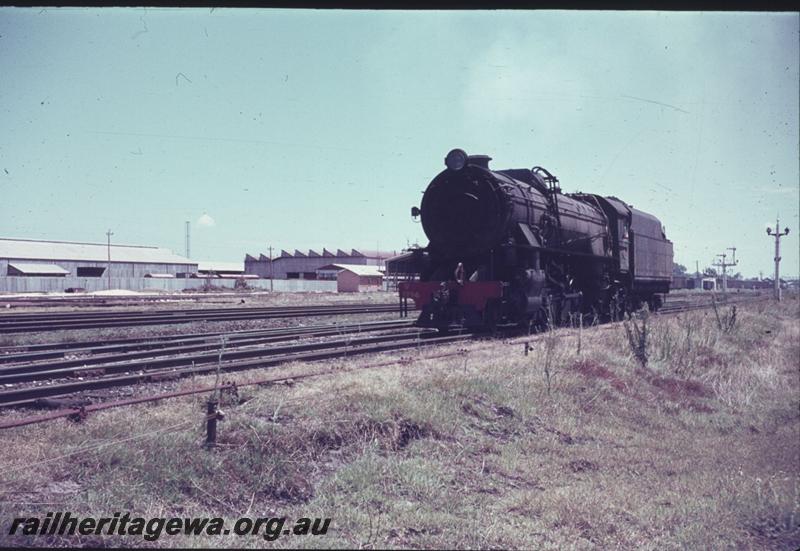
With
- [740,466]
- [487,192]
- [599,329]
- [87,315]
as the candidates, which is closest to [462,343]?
[487,192]

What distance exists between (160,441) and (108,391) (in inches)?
141

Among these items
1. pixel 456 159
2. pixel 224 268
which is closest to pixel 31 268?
pixel 224 268

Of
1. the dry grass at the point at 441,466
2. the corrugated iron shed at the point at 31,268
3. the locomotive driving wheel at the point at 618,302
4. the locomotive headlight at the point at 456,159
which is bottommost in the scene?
the dry grass at the point at 441,466

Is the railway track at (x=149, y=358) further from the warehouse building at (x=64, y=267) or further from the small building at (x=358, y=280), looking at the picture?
the small building at (x=358, y=280)

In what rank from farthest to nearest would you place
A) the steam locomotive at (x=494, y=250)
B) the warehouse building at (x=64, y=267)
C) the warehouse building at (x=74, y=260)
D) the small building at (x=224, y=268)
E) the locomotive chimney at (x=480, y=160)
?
the small building at (x=224, y=268) → the warehouse building at (x=74, y=260) → the warehouse building at (x=64, y=267) → the locomotive chimney at (x=480, y=160) → the steam locomotive at (x=494, y=250)

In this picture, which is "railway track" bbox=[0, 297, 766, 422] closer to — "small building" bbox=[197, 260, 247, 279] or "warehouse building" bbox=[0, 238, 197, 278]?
"warehouse building" bbox=[0, 238, 197, 278]

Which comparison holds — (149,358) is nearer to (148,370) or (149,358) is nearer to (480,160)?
(148,370)

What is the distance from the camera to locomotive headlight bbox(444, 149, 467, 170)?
1423 cm

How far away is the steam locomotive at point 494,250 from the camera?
13.8 meters

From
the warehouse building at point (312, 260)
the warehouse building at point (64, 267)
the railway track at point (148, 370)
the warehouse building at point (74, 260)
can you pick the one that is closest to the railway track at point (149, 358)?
the railway track at point (148, 370)

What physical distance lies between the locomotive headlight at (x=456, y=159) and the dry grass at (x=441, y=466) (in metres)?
6.02

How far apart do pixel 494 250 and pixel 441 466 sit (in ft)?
28.9

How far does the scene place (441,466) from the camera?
5789 mm

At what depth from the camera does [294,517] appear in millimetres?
4449
